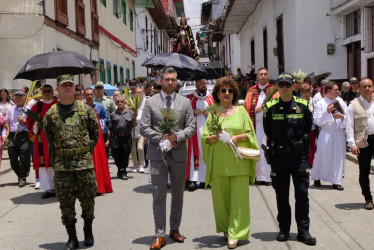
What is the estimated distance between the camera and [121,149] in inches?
419

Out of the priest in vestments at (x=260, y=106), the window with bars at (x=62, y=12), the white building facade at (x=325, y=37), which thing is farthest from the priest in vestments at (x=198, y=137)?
the window with bars at (x=62, y=12)

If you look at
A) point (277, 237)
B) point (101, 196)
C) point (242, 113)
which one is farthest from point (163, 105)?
point (101, 196)

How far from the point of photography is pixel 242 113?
596 cm

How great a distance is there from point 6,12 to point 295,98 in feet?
38.5

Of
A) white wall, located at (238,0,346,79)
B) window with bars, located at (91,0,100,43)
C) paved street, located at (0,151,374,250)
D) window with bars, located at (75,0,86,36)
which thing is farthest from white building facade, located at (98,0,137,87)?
paved street, located at (0,151,374,250)

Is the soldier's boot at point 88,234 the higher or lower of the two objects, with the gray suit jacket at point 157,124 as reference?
lower

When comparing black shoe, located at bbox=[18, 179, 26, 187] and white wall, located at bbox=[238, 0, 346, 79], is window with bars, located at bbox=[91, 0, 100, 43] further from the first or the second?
black shoe, located at bbox=[18, 179, 26, 187]

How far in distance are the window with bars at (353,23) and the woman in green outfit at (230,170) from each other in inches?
440

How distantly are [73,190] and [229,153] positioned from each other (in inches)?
70.2

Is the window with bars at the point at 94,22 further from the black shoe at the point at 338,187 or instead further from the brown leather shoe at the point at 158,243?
the brown leather shoe at the point at 158,243

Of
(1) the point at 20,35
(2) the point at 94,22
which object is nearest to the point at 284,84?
(1) the point at 20,35

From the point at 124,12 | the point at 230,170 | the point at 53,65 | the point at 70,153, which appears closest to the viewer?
the point at 70,153

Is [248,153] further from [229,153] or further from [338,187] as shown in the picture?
[338,187]

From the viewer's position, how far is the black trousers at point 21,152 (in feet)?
33.6
